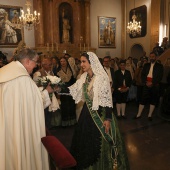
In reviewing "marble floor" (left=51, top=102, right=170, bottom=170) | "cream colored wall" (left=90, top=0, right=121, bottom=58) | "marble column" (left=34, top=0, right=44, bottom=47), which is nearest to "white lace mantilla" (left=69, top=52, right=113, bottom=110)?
"marble floor" (left=51, top=102, right=170, bottom=170)

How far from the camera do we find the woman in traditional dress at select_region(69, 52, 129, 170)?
117 inches

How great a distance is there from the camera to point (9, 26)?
11977 millimetres

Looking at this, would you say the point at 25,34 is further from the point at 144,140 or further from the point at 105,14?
the point at 144,140

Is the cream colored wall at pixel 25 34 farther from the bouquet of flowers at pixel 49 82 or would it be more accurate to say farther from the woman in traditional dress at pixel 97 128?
the woman in traditional dress at pixel 97 128

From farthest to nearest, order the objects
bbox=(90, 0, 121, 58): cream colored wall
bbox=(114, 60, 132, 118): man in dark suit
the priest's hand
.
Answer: bbox=(90, 0, 121, 58): cream colored wall → bbox=(114, 60, 132, 118): man in dark suit → the priest's hand

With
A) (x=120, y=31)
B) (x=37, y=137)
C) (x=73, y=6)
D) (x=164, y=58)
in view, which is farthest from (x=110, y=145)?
(x=120, y=31)

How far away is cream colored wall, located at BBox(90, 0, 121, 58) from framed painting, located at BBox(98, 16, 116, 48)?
0.28 meters

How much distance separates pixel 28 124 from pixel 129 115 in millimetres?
4925

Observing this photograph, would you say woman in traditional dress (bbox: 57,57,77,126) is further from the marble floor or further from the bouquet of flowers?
the bouquet of flowers

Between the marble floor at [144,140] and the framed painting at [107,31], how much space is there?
354 inches

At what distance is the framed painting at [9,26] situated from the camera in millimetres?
11758

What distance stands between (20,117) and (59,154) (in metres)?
0.59

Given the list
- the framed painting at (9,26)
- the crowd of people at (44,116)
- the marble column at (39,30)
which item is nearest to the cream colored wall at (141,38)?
the marble column at (39,30)

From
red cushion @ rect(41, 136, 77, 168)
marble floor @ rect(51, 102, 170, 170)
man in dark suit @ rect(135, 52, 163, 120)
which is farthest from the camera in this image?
man in dark suit @ rect(135, 52, 163, 120)
